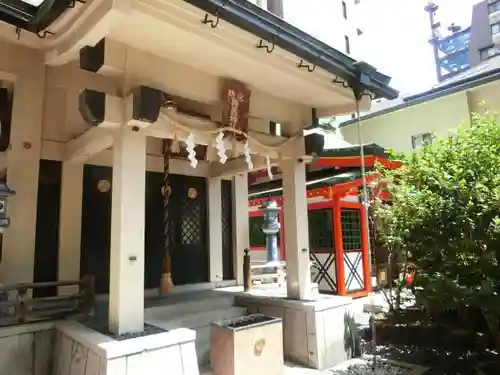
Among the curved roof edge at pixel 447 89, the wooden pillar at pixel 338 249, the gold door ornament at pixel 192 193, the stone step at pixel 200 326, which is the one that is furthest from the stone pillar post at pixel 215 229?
the curved roof edge at pixel 447 89

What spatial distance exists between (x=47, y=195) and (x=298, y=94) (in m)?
4.52

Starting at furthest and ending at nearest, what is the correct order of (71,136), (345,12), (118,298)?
(345,12)
(71,136)
(118,298)

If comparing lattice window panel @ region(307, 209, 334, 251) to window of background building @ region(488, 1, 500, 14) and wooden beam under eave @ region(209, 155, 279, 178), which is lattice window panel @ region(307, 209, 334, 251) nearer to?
wooden beam under eave @ region(209, 155, 279, 178)

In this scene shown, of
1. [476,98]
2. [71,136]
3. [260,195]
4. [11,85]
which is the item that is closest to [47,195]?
[71,136]

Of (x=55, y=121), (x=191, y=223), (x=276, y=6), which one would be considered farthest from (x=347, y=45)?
(x=55, y=121)

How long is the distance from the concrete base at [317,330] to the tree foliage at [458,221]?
135 centimetres

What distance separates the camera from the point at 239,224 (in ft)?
29.6

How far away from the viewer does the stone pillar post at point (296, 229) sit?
6.19 meters

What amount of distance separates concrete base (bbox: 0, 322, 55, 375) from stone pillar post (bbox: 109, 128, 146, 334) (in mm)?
1266

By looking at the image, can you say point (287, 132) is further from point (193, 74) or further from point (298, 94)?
point (193, 74)

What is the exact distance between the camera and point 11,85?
581cm

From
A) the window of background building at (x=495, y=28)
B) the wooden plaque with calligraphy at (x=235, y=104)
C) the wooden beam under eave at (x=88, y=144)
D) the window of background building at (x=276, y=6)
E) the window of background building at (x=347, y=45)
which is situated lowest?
the wooden beam under eave at (x=88, y=144)

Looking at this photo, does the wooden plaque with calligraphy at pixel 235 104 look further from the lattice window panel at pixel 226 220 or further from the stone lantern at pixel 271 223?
the stone lantern at pixel 271 223

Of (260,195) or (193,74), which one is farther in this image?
(260,195)
